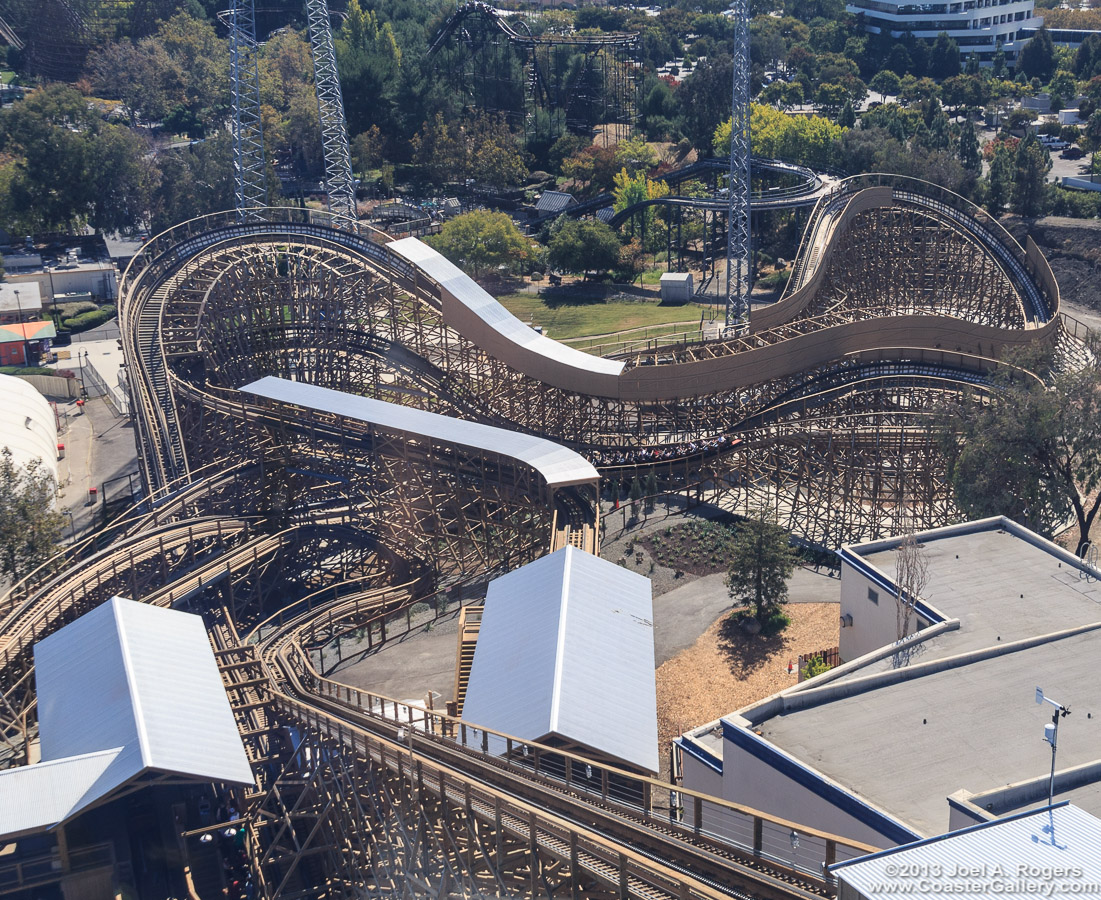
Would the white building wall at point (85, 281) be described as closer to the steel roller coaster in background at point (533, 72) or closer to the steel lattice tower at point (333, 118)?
the steel lattice tower at point (333, 118)

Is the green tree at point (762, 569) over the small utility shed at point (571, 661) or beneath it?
beneath

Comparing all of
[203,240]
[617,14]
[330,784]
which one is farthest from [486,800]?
[617,14]

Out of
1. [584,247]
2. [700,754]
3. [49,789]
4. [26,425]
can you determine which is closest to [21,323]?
[26,425]

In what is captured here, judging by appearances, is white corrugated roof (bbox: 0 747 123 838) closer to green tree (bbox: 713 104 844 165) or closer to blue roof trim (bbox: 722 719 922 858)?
blue roof trim (bbox: 722 719 922 858)

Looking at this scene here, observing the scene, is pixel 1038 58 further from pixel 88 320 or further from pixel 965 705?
pixel 965 705

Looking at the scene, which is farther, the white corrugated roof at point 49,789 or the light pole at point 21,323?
the light pole at point 21,323

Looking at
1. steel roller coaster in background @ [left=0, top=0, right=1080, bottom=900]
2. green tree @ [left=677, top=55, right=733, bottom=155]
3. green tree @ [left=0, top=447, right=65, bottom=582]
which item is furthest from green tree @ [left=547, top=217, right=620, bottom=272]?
green tree @ [left=0, top=447, right=65, bottom=582]

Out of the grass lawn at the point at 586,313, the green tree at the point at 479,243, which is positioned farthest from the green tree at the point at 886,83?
the green tree at the point at 479,243

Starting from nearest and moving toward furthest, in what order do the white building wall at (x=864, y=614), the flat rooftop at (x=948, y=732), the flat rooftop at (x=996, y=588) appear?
the flat rooftop at (x=948, y=732) < the flat rooftop at (x=996, y=588) < the white building wall at (x=864, y=614)
